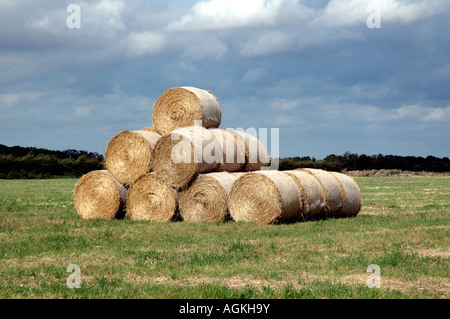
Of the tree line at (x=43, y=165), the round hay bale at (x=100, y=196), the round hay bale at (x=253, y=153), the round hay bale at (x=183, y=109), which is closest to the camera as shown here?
the round hay bale at (x=100, y=196)

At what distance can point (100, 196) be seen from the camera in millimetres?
16578

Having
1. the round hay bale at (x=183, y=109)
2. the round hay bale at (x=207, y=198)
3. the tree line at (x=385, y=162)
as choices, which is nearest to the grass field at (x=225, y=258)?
the round hay bale at (x=207, y=198)

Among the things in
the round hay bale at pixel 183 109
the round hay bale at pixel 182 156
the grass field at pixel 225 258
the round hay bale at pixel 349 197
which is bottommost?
the grass field at pixel 225 258

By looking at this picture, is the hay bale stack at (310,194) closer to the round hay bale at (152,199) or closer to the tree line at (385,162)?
the round hay bale at (152,199)

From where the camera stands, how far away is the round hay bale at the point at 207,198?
14.9m

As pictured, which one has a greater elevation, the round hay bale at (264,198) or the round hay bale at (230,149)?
the round hay bale at (230,149)

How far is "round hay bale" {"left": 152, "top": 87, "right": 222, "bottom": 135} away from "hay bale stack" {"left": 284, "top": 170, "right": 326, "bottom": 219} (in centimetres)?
313

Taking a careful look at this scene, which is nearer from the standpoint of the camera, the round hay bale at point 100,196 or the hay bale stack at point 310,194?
the hay bale stack at point 310,194

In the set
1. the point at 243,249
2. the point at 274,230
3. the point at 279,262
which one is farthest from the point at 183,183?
the point at 279,262

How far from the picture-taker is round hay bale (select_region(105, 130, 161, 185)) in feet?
52.0

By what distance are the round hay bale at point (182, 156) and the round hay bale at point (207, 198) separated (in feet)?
0.92

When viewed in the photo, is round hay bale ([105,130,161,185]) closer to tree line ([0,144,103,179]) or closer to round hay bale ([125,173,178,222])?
round hay bale ([125,173,178,222])
